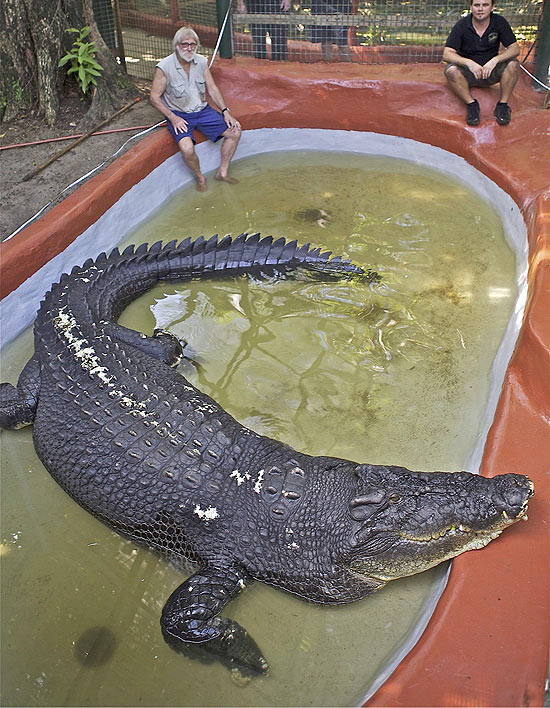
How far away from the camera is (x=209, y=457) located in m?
2.66

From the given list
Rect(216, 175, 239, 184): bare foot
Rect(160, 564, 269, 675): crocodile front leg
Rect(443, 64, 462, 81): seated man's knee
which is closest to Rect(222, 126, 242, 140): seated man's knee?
Rect(216, 175, 239, 184): bare foot

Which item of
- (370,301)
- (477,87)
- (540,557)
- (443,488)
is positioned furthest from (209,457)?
(477,87)

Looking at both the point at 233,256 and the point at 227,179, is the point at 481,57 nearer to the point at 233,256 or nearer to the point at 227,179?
the point at 227,179

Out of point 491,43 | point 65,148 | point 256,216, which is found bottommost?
point 256,216

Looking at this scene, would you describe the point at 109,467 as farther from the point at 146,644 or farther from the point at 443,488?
the point at 443,488

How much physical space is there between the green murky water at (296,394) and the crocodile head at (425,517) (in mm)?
295

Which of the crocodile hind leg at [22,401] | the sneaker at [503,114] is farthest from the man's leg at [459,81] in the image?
the crocodile hind leg at [22,401]

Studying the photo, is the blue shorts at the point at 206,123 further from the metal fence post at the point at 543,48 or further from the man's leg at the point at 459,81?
the metal fence post at the point at 543,48

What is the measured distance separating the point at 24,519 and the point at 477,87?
17.3ft

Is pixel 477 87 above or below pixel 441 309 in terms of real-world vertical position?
above

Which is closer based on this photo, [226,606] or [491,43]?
[226,606]

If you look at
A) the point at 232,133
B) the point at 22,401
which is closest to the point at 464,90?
the point at 232,133

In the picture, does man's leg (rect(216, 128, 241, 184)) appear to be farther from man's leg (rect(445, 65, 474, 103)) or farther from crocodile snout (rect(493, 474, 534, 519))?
crocodile snout (rect(493, 474, 534, 519))

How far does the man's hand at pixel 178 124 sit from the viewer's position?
5.23 m
